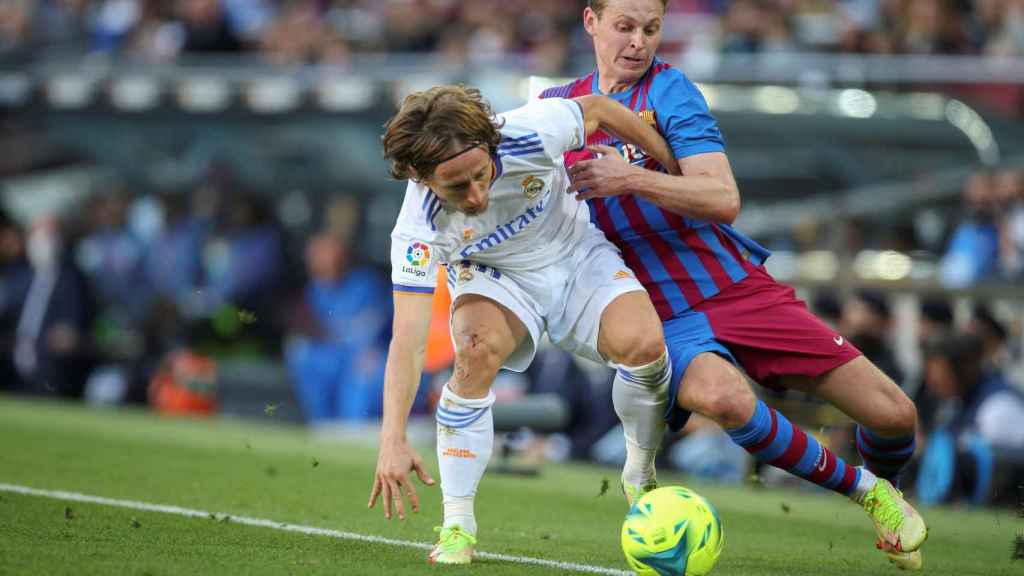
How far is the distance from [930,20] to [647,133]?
25.6 feet

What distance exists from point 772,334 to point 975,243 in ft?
18.5

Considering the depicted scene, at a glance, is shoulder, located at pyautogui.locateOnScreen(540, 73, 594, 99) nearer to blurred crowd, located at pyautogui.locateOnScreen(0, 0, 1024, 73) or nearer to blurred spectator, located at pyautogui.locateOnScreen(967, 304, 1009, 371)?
blurred spectator, located at pyautogui.locateOnScreen(967, 304, 1009, 371)

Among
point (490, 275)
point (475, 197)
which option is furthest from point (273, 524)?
point (475, 197)

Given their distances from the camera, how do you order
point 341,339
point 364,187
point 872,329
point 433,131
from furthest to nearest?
point 364,187 → point 341,339 → point 872,329 → point 433,131

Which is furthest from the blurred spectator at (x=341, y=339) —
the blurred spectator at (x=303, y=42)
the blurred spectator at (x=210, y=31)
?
the blurred spectator at (x=210, y=31)

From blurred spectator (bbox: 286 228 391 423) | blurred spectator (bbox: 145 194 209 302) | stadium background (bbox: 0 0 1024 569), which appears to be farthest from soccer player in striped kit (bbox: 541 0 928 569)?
blurred spectator (bbox: 145 194 209 302)

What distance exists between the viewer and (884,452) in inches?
247

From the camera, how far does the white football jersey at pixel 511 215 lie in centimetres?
542

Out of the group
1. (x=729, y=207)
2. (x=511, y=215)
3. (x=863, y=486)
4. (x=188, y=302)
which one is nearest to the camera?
(x=729, y=207)

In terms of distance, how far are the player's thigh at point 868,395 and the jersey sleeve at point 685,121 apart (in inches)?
41.8

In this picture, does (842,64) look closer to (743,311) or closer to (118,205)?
(743,311)

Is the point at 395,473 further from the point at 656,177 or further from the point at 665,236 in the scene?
the point at 665,236

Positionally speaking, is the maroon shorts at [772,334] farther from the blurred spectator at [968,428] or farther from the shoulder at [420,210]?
the blurred spectator at [968,428]

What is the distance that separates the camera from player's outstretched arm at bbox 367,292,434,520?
206 inches
